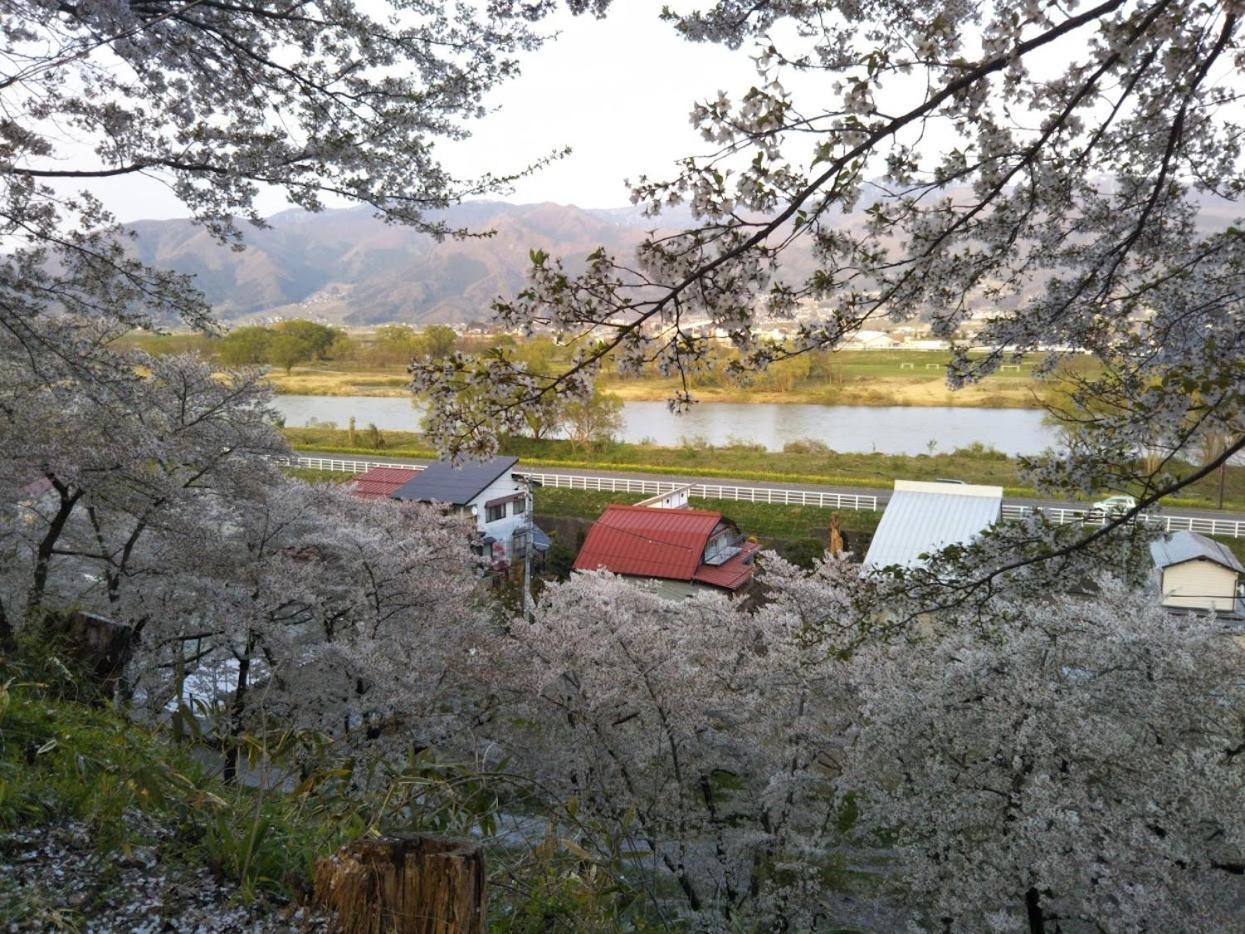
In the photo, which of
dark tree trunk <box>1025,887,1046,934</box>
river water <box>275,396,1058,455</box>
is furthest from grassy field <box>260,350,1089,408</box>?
dark tree trunk <box>1025,887,1046,934</box>

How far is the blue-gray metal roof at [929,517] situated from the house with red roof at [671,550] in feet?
7.94

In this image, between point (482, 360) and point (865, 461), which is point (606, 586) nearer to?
point (482, 360)

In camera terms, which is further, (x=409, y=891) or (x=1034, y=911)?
(x=1034, y=911)

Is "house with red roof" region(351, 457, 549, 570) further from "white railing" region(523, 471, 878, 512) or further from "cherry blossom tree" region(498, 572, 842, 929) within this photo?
"cherry blossom tree" region(498, 572, 842, 929)

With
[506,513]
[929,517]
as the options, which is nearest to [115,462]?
[506,513]

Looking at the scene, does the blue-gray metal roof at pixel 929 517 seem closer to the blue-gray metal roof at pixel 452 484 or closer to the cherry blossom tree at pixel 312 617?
the blue-gray metal roof at pixel 452 484

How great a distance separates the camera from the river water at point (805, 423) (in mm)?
30516

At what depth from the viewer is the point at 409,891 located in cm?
148

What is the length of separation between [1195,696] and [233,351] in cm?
2635

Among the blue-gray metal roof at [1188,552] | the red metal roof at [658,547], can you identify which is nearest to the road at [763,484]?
the blue-gray metal roof at [1188,552]

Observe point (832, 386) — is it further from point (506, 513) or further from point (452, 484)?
point (452, 484)

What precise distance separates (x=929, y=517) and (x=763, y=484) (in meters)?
7.88

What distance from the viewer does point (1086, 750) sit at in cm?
573

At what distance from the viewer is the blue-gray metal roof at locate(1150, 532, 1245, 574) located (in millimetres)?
12790
